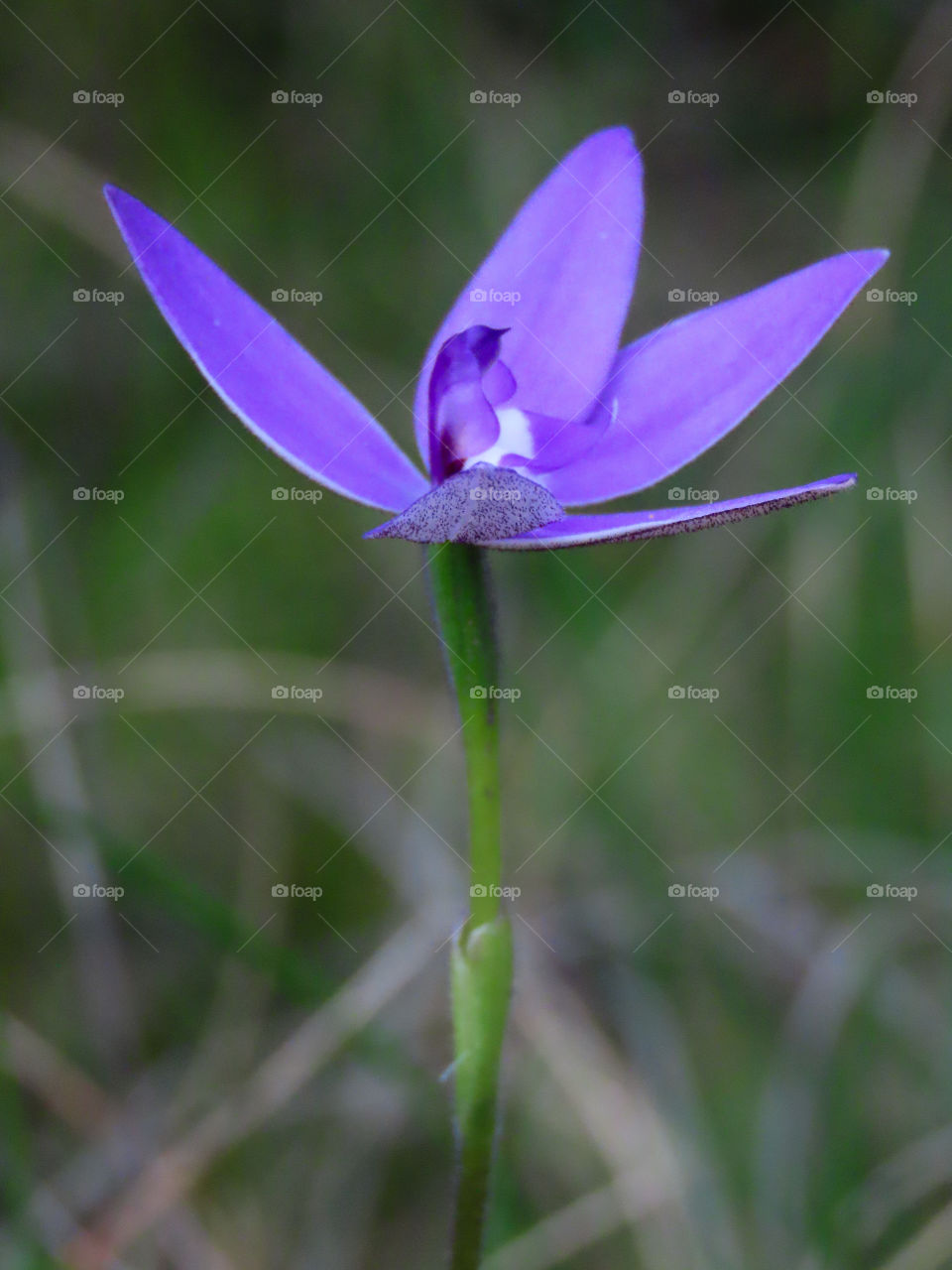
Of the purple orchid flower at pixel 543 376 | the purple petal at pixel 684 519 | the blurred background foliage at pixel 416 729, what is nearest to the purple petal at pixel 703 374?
the purple orchid flower at pixel 543 376

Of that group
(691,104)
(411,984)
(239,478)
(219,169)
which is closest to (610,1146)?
(411,984)

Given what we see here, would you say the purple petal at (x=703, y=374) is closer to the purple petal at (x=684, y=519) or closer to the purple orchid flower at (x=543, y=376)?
the purple orchid flower at (x=543, y=376)

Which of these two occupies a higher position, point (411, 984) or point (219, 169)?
point (219, 169)

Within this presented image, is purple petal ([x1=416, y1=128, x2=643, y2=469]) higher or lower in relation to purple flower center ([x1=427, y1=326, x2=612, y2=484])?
higher

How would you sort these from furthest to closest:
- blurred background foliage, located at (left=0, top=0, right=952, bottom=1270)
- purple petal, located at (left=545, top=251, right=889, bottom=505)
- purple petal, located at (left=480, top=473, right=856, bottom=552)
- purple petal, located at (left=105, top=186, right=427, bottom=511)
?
blurred background foliage, located at (left=0, top=0, right=952, bottom=1270), purple petal, located at (left=545, top=251, right=889, bottom=505), purple petal, located at (left=105, top=186, right=427, bottom=511), purple petal, located at (left=480, top=473, right=856, bottom=552)

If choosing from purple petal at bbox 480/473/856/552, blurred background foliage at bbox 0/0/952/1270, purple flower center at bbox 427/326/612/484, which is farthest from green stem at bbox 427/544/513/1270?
blurred background foliage at bbox 0/0/952/1270

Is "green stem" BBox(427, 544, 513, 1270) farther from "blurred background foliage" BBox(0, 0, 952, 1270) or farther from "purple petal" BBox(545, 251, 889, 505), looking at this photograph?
"blurred background foliage" BBox(0, 0, 952, 1270)

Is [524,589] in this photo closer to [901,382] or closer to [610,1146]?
[901,382]
